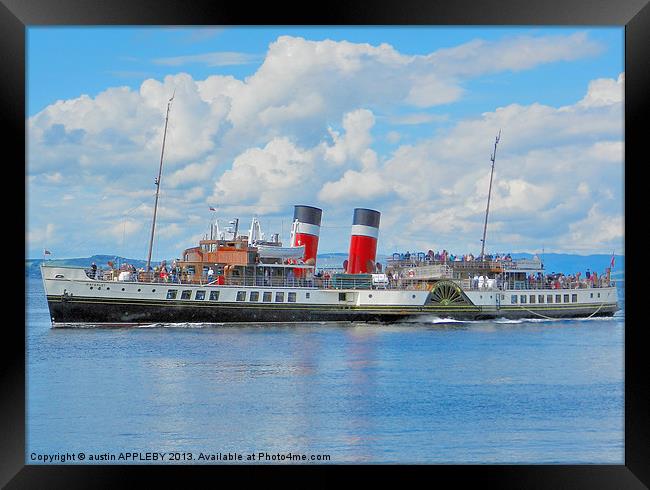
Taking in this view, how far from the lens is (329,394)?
48.0ft

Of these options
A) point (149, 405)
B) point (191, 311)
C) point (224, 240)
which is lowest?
point (149, 405)

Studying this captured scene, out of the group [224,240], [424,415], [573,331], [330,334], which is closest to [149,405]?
[424,415]

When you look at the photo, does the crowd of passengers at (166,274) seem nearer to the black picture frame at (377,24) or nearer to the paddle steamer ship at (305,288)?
the paddle steamer ship at (305,288)

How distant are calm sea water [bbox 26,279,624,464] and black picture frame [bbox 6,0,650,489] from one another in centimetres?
95

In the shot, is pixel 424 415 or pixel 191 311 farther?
pixel 191 311

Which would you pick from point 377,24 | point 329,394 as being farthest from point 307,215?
point 377,24

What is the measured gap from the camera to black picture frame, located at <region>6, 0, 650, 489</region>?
19.2 feet

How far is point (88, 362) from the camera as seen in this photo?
58.2 ft

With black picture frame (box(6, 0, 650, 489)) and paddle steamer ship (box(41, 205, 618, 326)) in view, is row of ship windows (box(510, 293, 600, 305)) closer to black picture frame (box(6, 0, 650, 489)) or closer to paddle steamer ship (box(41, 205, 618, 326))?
paddle steamer ship (box(41, 205, 618, 326))

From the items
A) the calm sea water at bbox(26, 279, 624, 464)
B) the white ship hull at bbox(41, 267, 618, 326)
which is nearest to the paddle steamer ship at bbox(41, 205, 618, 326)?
the white ship hull at bbox(41, 267, 618, 326)

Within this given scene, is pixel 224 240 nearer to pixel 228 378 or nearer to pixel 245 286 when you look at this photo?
pixel 245 286

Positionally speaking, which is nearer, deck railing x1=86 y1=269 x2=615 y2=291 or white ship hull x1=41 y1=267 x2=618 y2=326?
white ship hull x1=41 y1=267 x2=618 y2=326

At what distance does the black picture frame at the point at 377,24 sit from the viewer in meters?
5.86

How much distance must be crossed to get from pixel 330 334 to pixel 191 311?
3.85m
